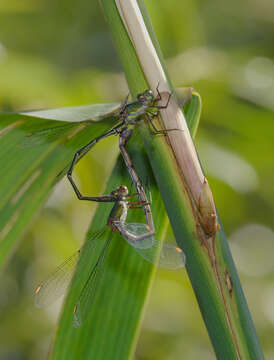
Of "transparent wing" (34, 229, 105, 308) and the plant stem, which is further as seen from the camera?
"transparent wing" (34, 229, 105, 308)

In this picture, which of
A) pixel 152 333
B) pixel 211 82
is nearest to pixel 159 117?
pixel 211 82

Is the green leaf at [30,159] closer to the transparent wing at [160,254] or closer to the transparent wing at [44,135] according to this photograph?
the transparent wing at [44,135]

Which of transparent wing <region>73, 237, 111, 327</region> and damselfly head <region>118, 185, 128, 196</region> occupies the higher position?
damselfly head <region>118, 185, 128, 196</region>

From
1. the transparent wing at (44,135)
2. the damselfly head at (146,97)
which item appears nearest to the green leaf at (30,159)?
the transparent wing at (44,135)

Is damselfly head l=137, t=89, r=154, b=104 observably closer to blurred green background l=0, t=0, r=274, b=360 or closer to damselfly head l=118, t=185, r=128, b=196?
damselfly head l=118, t=185, r=128, b=196

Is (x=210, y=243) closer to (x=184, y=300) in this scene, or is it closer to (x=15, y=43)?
(x=184, y=300)

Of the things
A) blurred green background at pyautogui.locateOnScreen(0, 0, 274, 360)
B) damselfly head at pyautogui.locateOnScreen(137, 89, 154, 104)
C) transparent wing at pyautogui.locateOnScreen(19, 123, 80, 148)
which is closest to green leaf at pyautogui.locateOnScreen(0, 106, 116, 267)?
transparent wing at pyautogui.locateOnScreen(19, 123, 80, 148)

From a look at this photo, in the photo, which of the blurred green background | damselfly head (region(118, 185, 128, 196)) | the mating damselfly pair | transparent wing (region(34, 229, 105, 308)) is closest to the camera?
the mating damselfly pair
